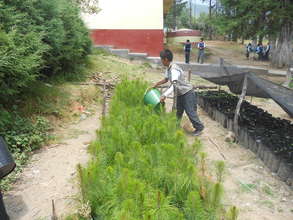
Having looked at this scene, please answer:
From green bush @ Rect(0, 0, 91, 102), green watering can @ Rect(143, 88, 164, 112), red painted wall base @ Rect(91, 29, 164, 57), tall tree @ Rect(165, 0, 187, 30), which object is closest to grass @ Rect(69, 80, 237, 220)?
green watering can @ Rect(143, 88, 164, 112)

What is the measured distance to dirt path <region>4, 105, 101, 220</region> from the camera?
10.2ft

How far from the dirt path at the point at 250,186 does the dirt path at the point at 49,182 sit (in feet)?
6.69

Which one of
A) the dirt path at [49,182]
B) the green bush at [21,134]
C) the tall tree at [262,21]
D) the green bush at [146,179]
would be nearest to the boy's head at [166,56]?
the green bush at [146,179]

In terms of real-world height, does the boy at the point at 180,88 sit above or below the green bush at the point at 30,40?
below

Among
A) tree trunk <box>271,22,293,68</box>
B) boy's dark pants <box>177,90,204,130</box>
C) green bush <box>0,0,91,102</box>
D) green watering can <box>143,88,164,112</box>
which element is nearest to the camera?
green bush <box>0,0,91,102</box>

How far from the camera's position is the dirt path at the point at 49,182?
3.12 m

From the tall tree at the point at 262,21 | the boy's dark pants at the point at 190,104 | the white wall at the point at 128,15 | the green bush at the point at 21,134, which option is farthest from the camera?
the tall tree at the point at 262,21

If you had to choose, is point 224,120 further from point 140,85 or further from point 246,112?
point 140,85

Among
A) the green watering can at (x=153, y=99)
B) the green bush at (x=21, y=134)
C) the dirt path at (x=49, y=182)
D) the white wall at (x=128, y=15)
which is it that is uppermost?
the white wall at (x=128, y=15)

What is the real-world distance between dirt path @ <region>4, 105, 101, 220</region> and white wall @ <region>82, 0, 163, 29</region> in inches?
404

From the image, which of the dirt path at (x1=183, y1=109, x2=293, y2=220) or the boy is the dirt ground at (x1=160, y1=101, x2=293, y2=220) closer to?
the dirt path at (x1=183, y1=109, x2=293, y2=220)

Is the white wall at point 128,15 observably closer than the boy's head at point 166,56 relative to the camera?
No

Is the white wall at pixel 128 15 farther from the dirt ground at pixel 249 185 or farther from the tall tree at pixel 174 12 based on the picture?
the tall tree at pixel 174 12

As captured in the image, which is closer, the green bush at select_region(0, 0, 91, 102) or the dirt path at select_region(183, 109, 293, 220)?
the dirt path at select_region(183, 109, 293, 220)
